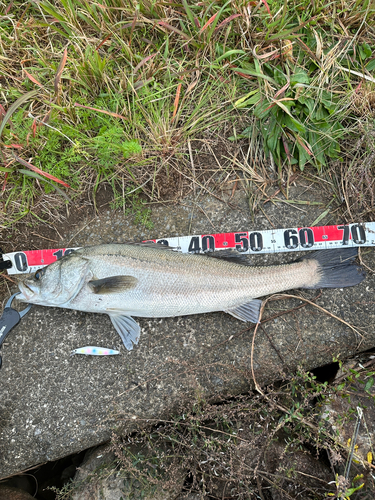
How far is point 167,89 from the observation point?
3703 mm

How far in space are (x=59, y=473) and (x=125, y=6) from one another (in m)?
5.54

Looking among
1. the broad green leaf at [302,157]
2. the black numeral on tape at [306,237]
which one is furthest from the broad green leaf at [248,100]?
the black numeral on tape at [306,237]

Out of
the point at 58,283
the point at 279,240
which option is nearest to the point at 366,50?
the point at 279,240

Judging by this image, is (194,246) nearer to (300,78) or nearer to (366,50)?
(300,78)

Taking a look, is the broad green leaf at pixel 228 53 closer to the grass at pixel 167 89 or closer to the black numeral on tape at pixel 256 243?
the grass at pixel 167 89

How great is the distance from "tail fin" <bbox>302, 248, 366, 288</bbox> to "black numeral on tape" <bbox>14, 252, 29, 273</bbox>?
322 centimetres

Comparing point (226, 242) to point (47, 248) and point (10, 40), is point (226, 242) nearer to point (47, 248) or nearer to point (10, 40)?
point (47, 248)

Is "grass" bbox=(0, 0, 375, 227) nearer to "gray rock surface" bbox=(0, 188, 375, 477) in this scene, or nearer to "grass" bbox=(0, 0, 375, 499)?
"grass" bbox=(0, 0, 375, 499)

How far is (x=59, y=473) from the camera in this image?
3869mm

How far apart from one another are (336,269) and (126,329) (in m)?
2.39

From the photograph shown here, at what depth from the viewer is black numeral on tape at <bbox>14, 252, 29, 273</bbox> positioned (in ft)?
12.4

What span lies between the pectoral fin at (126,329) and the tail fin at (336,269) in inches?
79.7

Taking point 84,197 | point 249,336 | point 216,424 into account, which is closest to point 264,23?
point 84,197

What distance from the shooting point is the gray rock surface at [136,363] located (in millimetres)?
3451
